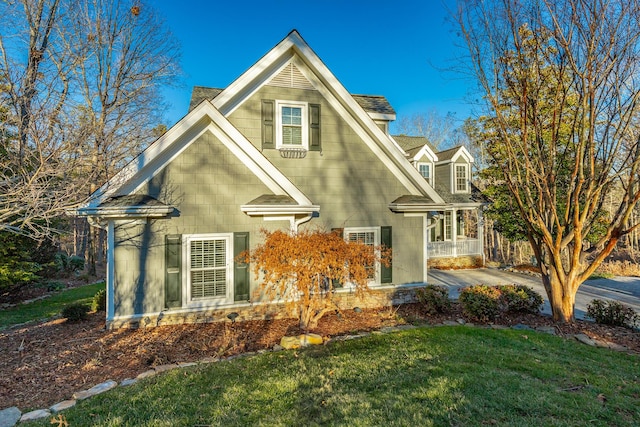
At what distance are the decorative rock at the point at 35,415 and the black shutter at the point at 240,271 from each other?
4.08 m

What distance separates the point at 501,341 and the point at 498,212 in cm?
1176

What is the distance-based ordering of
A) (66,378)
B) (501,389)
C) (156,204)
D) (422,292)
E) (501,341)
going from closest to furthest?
(501,389)
(66,378)
(501,341)
(156,204)
(422,292)

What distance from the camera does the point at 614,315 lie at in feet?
26.2

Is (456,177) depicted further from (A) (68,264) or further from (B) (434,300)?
(A) (68,264)

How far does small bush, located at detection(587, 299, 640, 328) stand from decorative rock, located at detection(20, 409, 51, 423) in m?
11.1

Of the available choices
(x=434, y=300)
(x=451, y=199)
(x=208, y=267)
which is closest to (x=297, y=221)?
(x=208, y=267)

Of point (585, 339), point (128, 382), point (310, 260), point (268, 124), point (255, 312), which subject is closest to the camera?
point (128, 382)

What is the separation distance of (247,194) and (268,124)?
84.9 inches

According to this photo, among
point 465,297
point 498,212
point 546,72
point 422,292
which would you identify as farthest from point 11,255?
point 498,212

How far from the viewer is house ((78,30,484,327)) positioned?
721 centimetres

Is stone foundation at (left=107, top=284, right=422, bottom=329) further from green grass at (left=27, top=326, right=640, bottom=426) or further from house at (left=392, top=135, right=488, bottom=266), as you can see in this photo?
house at (left=392, top=135, right=488, bottom=266)

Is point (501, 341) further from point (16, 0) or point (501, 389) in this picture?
point (16, 0)

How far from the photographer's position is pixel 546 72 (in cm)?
789

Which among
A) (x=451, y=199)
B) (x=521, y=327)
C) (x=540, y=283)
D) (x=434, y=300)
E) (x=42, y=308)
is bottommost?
(x=42, y=308)
